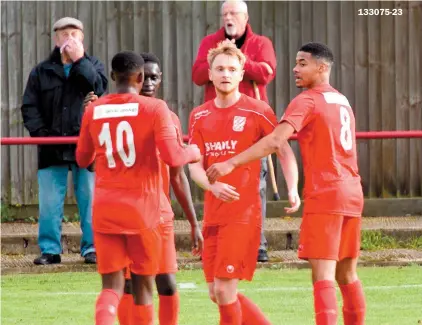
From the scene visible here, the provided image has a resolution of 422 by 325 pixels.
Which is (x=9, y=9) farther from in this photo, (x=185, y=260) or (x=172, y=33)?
(x=185, y=260)

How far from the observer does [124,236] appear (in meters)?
8.48

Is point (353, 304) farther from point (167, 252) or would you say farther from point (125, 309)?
point (125, 309)

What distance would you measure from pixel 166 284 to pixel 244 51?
4.14m

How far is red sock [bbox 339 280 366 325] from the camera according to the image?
8.93m

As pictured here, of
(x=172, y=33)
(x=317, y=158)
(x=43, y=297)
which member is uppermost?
(x=172, y=33)

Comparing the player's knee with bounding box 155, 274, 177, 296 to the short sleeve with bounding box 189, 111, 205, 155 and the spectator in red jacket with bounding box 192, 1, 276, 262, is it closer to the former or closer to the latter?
the short sleeve with bounding box 189, 111, 205, 155

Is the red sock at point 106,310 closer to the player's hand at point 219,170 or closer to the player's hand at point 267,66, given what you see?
the player's hand at point 219,170

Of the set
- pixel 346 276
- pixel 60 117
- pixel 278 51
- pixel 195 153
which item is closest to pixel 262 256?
pixel 60 117

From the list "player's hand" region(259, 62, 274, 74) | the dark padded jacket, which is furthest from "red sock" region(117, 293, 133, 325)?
the dark padded jacket

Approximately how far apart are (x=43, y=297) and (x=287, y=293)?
6.42ft

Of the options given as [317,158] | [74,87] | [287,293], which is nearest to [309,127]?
[317,158]

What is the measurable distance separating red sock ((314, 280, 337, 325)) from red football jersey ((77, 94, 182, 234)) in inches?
42.6

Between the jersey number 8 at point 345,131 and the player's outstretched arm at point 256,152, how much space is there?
0.35m

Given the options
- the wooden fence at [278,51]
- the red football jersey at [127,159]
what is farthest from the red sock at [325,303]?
the wooden fence at [278,51]
